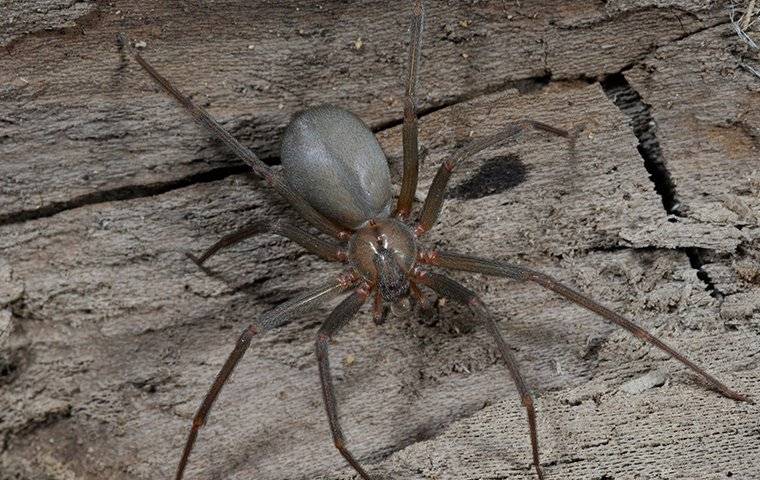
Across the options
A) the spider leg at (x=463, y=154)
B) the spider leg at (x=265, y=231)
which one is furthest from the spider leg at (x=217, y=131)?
the spider leg at (x=463, y=154)

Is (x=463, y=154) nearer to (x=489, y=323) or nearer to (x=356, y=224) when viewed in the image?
(x=356, y=224)

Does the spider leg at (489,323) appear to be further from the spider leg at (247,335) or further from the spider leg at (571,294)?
the spider leg at (247,335)

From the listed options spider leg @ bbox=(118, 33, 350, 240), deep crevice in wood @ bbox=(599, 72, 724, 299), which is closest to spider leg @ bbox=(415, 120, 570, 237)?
deep crevice in wood @ bbox=(599, 72, 724, 299)

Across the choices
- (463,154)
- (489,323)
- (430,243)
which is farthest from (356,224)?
(489,323)

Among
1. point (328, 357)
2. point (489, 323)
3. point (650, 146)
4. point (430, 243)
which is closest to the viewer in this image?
point (489, 323)

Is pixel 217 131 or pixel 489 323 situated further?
pixel 217 131

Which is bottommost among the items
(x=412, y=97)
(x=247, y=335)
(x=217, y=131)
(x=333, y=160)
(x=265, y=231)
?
(x=247, y=335)
